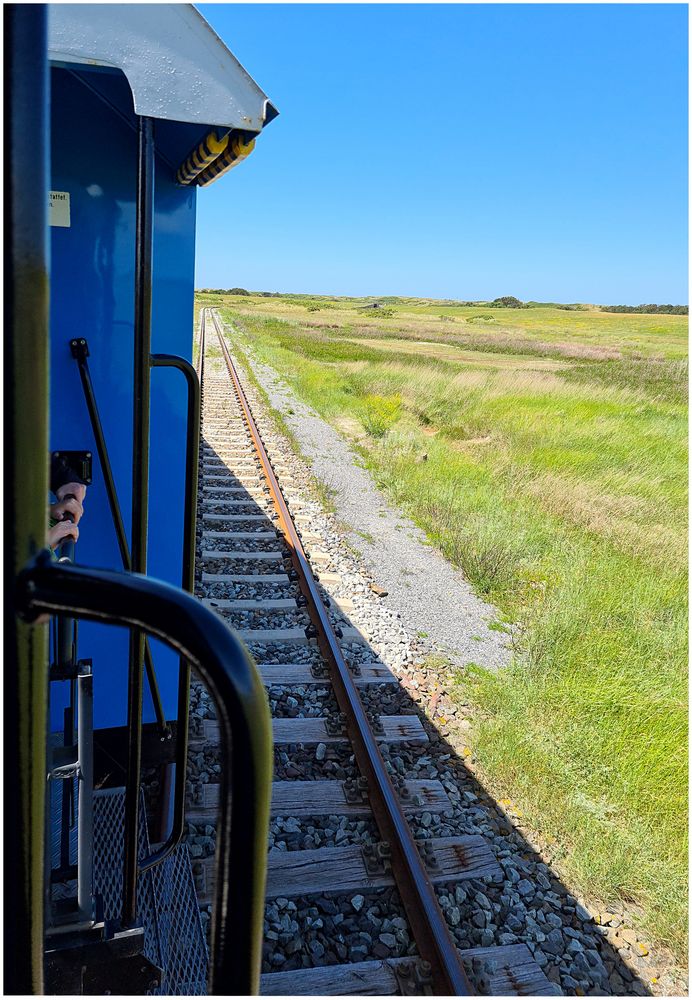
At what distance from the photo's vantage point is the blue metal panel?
258 cm

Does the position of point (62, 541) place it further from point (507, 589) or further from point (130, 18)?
point (507, 589)

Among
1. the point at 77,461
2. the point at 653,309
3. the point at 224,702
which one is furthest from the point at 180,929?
the point at 653,309

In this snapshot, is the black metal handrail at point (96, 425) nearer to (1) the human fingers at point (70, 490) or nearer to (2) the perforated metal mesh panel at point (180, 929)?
(1) the human fingers at point (70, 490)

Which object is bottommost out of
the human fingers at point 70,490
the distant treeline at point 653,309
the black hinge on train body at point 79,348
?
the human fingers at point 70,490

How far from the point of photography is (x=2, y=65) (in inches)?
21.7

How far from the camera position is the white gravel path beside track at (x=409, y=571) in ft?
18.8

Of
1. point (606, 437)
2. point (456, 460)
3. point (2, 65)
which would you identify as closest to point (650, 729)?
point (2, 65)

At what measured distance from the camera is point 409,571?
7051mm

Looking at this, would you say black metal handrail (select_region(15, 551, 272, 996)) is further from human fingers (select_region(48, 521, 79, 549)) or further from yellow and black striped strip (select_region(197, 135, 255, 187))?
yellow and black striped strip (select_region(197, 135, 255, 187))

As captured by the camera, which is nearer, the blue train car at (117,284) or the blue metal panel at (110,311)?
the blue train car at (117,284)

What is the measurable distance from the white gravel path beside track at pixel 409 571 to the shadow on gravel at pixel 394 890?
36.6 inches

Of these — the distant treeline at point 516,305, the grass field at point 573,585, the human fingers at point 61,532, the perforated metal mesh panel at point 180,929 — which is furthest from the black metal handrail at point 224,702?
the distant treeline at point 516,305

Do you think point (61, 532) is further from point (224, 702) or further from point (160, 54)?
point (224, 702)

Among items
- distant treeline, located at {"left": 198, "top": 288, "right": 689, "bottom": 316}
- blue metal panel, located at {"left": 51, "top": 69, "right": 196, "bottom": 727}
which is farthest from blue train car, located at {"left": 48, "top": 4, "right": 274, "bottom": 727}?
distant treeline, located at {"left": 198, "top": 288, "right": 689, "bottom": 316}
